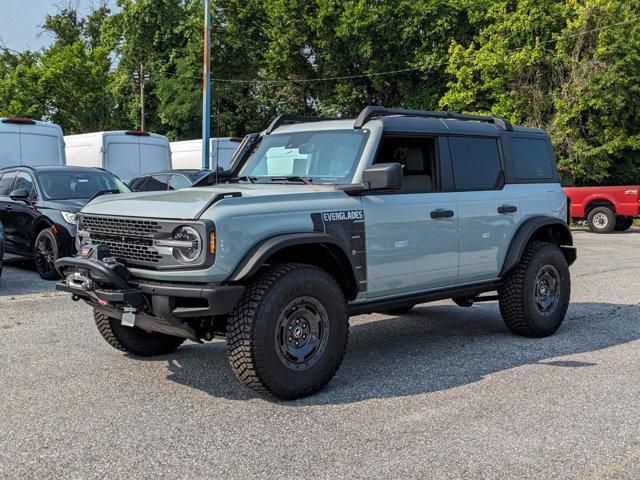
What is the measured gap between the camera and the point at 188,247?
444 cm

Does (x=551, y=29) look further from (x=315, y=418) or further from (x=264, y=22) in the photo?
(x=315, y=418)

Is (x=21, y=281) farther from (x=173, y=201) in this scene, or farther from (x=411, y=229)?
(x=411, y=229)

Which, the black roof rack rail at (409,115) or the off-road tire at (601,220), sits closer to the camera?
the black roof rack rail at (409,115)

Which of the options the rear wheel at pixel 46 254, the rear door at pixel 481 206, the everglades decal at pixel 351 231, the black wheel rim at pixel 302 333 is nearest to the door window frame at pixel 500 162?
the rear door at pixel 481 206

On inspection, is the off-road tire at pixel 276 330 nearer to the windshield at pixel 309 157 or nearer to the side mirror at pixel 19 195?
the windshield at pixel 309 157

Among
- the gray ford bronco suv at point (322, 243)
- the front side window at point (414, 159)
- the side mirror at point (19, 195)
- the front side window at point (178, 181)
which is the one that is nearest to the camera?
the gray ford bronco suv at point (322, 243)

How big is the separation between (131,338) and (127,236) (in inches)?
50.0

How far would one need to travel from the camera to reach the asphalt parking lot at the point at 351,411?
3717 mm

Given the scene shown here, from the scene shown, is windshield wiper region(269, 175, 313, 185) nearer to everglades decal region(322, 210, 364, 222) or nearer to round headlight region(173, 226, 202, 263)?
everglades decal region(322, 210, 364, 222)

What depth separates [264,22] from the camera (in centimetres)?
3831

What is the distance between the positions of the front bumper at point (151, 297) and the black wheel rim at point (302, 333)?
47 centimetres

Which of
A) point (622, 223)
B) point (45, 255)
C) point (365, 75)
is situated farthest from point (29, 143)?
point (365, 75)

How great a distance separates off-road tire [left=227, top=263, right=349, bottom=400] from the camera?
4508 millimetres

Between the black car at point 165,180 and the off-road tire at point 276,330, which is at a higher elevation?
the black car at point 165,180
